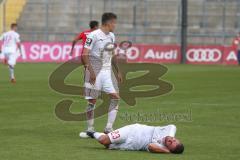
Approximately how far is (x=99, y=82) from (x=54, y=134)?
1307mm

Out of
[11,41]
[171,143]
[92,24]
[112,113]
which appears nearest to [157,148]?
[171,143]

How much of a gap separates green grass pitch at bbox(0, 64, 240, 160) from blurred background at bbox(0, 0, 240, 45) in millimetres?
23510

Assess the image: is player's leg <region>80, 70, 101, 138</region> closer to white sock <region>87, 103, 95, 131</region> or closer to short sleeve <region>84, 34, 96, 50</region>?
white sock <region>87, 103, 95, 131</region>

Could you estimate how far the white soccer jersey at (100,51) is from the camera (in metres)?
14.9

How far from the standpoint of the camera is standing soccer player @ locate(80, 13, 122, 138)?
14.7 metres

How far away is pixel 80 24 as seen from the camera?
185ft

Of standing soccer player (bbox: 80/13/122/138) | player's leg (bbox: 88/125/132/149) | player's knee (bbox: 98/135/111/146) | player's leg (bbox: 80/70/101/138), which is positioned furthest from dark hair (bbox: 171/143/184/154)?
player's leg (bbox: 80/70/101/138)

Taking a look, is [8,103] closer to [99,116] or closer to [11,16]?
[99,116]

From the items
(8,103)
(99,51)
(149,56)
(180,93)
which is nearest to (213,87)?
(180,93)

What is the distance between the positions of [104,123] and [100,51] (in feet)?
8.40

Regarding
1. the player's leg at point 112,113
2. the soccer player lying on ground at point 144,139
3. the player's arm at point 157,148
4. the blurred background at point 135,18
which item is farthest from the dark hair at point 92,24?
the blurred background at point 135,18

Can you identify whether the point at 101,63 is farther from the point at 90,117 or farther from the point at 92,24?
the point at 92,24

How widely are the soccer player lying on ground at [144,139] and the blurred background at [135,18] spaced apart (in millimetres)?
39852

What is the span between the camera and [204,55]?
48.6 m
